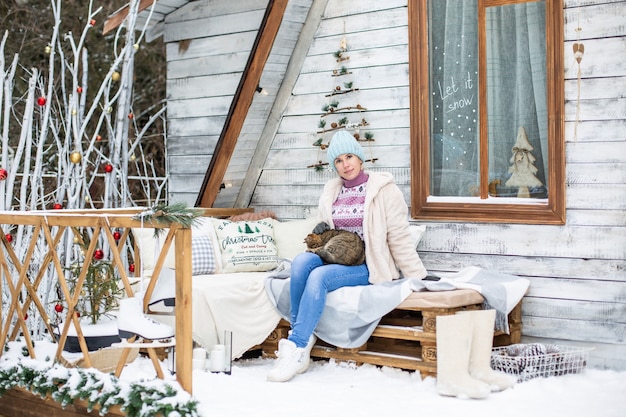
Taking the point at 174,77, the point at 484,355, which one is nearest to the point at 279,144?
the point at 174,77

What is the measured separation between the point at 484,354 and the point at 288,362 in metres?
1.00

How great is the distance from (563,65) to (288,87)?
1976 millimetres

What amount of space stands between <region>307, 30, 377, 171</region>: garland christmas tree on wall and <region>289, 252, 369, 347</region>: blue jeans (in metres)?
1.04

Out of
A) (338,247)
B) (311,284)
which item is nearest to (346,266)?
(338,247)

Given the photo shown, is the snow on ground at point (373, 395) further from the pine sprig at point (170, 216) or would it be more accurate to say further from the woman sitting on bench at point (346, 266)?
the pine sprig at point (170, 216)

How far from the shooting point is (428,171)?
16.4 ft

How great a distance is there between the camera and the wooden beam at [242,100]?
519cm

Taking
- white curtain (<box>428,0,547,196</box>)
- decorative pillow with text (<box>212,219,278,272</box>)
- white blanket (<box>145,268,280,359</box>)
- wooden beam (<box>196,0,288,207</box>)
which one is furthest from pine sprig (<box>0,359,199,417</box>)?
white curtain (<box>428,0,547,196</box>)

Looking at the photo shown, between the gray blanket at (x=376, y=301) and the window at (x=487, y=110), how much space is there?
51cm

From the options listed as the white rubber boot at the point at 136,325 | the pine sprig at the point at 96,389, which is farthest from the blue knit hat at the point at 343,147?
the pine sprig at the point at 96,389

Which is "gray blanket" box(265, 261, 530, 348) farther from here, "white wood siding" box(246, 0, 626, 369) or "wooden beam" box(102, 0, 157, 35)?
"wooden beam" box(102, 0, 157, 35)

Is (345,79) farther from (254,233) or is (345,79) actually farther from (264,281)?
(264,281)

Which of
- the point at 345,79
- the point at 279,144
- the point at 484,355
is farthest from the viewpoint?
the point at 279,144

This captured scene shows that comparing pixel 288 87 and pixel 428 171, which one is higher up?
pixel 288 87
